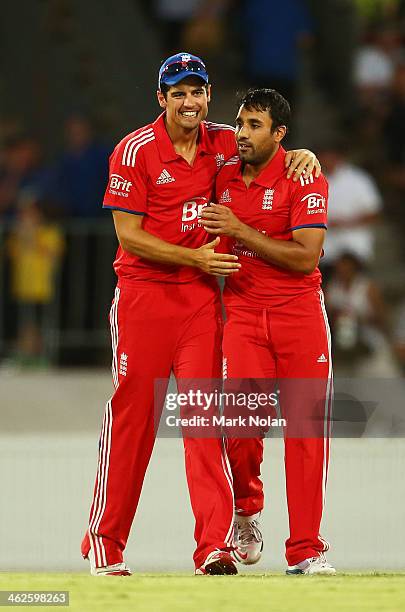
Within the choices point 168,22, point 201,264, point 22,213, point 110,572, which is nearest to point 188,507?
point 110,572

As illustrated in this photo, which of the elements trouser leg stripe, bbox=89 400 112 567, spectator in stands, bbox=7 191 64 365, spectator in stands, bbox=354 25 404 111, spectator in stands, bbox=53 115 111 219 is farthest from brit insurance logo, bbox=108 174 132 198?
spectator in stands, bbox=354 25 404 111

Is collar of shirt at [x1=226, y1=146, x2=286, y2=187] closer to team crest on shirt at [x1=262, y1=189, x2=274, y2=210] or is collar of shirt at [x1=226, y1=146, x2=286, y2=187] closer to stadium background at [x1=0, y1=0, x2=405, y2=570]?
team crest on shirt at [x1=262, y1=189, x2=274, y2=210]

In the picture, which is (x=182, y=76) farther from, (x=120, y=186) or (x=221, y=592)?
(x=221, y=592)

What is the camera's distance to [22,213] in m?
11.3

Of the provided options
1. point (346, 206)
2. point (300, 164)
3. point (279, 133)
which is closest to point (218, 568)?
point (300, 164)

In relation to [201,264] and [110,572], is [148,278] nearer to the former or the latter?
[201,264]

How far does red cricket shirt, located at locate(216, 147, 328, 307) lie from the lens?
6617mm

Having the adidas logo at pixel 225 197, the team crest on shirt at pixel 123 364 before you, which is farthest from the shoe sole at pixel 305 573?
the adidas logo at pixel 225 197

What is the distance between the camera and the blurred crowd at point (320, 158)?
10.7 metres

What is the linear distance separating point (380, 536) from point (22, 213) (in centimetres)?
430

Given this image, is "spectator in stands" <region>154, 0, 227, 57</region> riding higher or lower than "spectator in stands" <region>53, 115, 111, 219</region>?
higher

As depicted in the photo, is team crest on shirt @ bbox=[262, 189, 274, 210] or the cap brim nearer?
the cap brim

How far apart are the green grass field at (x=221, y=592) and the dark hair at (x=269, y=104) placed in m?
1.92

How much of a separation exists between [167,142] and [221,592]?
6.60 ft
